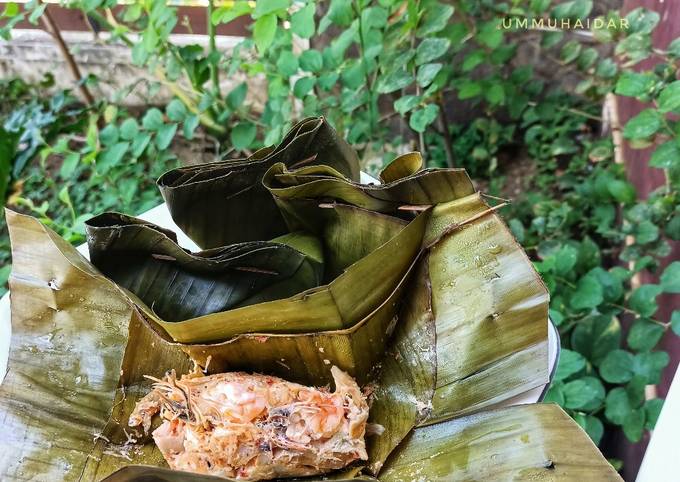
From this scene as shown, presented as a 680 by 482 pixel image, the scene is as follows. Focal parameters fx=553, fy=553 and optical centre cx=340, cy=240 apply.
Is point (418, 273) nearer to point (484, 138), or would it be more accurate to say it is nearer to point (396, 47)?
point (396, 47)

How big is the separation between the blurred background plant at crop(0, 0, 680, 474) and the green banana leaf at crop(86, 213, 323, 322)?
44cm

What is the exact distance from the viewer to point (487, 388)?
46 cm

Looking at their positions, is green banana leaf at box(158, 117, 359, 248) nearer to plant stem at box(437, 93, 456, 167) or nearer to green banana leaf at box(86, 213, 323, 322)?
green banana leaf at box(86, 213, 323, 322)

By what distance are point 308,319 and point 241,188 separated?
17 cm

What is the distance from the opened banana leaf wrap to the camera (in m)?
0.44

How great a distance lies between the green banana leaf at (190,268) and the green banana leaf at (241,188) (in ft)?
0.17

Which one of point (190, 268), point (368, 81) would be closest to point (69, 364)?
point (190, 268)

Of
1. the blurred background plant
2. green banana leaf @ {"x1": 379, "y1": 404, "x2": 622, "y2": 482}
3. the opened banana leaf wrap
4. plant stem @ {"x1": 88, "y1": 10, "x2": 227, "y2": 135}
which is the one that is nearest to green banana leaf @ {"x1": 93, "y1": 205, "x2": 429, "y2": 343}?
the opened banana leaf wrap

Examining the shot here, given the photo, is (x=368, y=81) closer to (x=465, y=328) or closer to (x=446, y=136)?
(x=446, y=136)

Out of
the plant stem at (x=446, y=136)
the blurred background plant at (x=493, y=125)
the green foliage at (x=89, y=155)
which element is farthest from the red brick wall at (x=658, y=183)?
the green foliage at (x=89, y=155)

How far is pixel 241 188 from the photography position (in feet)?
1.80

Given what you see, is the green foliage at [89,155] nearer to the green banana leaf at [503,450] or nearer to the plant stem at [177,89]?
the plant stem at [177,89]

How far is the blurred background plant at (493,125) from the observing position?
2.88 ft

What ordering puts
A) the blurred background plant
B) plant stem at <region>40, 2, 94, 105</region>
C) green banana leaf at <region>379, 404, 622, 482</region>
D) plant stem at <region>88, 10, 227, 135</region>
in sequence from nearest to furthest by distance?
green banana leaf at <region>379, 404, 622, 482</region> < the blurred background plant < plant stem at <region>88, 10, 227, 135</region> < plant stem at <region>40, 2, 94, 105</region>
